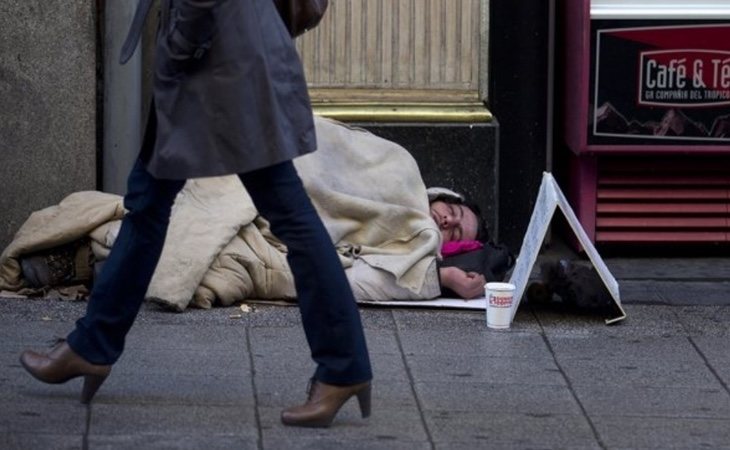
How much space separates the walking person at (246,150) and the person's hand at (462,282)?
1691 millimetres

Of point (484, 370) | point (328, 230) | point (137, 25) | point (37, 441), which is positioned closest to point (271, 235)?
point (328, 230)

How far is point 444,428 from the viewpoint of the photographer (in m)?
4.43

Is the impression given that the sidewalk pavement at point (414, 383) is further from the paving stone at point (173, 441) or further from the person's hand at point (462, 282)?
the person's hand at point (462, 282)

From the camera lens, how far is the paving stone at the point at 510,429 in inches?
170

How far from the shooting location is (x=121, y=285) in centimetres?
434

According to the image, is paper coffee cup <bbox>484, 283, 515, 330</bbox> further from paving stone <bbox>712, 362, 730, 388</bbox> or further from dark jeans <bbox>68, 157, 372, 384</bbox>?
dark jeans <bbox>68, 157, 372, 384</bbox>

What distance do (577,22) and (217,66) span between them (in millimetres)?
2915

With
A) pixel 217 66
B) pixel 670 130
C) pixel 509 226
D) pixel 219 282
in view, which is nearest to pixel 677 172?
pixel 670 130

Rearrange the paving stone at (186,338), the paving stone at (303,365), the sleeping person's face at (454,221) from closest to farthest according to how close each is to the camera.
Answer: the paving stone at (303,365), the paving stone at (186,338), the sleeping person's face at (454,221)

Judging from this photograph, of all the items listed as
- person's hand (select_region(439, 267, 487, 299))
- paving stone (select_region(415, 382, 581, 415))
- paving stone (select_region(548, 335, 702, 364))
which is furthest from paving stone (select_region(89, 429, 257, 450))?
person's hand (select_region(439, 267, 487, 299))

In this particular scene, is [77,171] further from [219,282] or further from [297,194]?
[297,194]

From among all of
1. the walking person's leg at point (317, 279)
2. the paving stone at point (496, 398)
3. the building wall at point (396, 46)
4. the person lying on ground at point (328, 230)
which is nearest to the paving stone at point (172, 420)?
the walking person's leg at point (317, 279)

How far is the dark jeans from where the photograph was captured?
417cm

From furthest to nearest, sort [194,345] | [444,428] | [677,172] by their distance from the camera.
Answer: [677,172] → [194,345] → [444,428]
